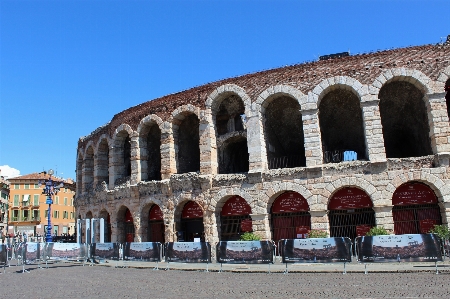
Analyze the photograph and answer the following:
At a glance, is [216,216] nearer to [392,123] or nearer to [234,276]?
[234,276]

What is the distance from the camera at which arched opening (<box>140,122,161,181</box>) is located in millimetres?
23234

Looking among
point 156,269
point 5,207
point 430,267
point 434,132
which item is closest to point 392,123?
point 434,132

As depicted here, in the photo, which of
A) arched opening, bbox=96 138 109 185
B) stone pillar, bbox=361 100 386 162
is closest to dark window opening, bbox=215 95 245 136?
stone pillar, bbox=361 100 386 162

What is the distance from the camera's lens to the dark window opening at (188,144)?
23203 millimetres

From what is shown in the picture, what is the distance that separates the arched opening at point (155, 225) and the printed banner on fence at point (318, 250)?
415 inches

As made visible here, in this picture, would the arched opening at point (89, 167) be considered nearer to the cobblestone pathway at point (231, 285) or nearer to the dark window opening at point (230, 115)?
the dark window opening at point (230, 115)

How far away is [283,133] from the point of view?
22.6 meters

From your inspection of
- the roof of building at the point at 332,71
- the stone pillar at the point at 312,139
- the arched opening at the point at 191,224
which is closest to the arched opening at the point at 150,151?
the roof of building at the point at 332,71

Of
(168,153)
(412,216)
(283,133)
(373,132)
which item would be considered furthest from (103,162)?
(412,216)

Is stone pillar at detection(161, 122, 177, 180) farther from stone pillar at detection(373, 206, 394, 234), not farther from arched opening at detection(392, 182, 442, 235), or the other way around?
arched opening at detection(392, 182, 442, 235)

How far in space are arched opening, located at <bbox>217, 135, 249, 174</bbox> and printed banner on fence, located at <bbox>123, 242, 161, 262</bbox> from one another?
6488mm

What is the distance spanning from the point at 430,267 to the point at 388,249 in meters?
1.53

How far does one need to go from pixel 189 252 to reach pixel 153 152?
11.5 meters

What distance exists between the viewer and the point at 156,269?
15398 mm
